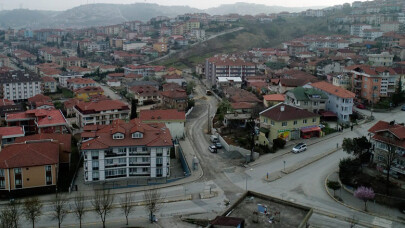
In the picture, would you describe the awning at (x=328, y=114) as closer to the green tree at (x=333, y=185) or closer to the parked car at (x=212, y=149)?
the parked car at (x=212, y=149)

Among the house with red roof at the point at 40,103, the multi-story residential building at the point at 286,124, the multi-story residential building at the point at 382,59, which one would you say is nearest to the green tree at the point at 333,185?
the multi-story residential building at the point at 286,124

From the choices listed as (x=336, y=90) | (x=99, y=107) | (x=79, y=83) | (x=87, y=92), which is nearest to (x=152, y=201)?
(x=99, y=107)

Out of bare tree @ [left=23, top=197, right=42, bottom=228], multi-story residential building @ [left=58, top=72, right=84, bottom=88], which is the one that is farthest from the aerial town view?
multi-story residential building @ [left=58, top=72, right=84, bottom=88]

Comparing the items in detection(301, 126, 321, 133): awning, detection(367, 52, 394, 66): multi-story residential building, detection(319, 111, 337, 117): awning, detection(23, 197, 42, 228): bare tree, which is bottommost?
detection(23, 197, 42, 228): bare tree

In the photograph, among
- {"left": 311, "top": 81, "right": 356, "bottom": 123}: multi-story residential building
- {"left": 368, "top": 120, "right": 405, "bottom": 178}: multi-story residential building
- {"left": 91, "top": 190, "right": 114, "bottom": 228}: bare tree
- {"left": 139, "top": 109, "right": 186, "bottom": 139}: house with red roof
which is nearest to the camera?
{"left": 91, "top": 190, "right": 114, "bottom": 228}: bare tree

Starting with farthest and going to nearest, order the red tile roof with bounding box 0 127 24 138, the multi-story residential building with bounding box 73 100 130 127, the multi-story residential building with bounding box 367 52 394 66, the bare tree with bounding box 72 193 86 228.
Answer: the multi-story residential building with bounding box 367 52 394 66 → the multi-story residential building with bounding box 73 100 130 127 → the red tile roof with bounding box 0 127 24 138 → the bare tree with bounding box 72 193 86 228

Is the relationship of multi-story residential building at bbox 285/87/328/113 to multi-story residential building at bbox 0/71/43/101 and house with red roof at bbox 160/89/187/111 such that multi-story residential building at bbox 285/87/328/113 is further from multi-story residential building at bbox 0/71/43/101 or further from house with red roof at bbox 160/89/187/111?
multi-story residential building at bbox 0/71/43/101

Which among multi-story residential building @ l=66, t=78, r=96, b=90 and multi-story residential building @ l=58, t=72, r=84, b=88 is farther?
multi-story residential building @ l=58, t=72, r=84, b=88

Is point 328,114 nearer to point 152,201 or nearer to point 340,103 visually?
point 340,103
